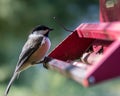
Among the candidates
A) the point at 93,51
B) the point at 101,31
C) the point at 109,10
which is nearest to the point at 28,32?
the point at 93,51

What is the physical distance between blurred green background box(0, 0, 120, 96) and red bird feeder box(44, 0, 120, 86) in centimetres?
288

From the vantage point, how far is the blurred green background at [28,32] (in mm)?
7859

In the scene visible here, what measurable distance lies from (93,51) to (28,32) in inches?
131

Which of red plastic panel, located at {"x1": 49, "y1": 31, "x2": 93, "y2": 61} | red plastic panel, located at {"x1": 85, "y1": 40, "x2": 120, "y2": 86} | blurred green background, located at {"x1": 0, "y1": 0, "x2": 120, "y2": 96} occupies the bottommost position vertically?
blurred green background, located at {"x1": 0, "y1": 0, "x2": 120, "y2": 96}

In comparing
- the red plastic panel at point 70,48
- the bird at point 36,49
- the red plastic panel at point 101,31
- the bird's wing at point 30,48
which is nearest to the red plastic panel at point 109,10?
the red plastic panel at point 101,31

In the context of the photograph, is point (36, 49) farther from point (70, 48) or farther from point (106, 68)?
point (106, 68)

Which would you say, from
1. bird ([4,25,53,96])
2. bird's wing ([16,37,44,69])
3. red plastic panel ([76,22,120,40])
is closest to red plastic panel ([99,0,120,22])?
red plastic panel ([76,22,120,40])

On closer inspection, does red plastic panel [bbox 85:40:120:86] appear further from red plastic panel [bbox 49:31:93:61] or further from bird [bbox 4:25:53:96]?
bird [bbox 4:25:53:96]

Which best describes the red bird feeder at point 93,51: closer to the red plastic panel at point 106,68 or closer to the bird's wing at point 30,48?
the red plastic panel at point 106,68

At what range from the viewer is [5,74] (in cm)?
795

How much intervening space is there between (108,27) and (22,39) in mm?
4239

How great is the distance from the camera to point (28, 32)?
26.2ft

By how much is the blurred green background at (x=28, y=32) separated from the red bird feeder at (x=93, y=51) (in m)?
2.88

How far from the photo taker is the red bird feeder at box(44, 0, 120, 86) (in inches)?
131
